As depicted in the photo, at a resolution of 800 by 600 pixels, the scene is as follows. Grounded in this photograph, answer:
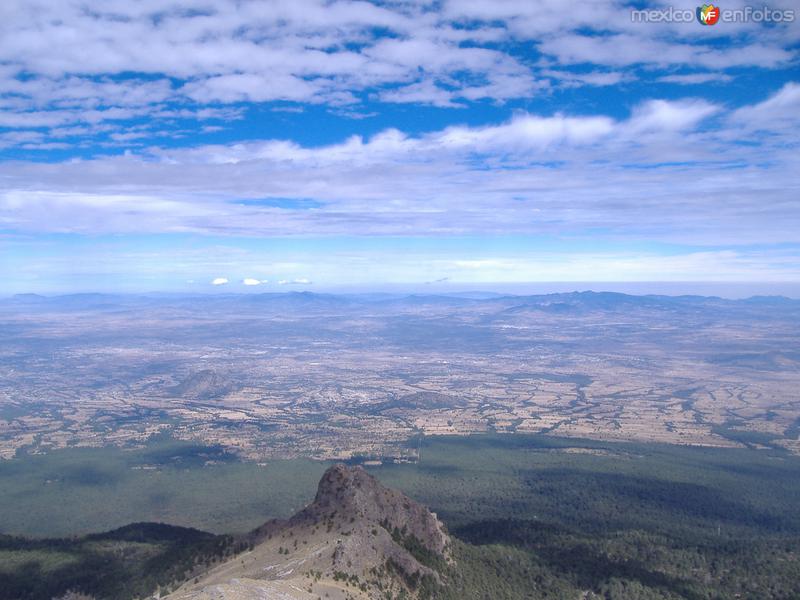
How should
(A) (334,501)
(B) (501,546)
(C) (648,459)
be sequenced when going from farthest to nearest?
(C) (648,459), (B) (501,546), (A) (334,501)

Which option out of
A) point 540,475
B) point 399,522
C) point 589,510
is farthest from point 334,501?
point 540,475

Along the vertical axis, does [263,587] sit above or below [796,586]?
above

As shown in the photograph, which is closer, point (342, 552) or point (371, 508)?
point (342, 552)

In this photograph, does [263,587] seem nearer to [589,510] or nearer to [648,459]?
[589,510]

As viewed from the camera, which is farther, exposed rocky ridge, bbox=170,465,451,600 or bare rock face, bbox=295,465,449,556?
bare rock face, bbox=295,465,449,556

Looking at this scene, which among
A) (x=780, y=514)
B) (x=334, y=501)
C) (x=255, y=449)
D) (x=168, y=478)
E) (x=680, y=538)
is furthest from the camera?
(x=255, y=449)

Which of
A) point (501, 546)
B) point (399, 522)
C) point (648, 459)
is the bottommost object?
point (648, 459)

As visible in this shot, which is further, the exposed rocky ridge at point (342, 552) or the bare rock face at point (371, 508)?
the bare rock face at point (371, 508)

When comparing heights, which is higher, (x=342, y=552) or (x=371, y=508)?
(x=371, y=508)
